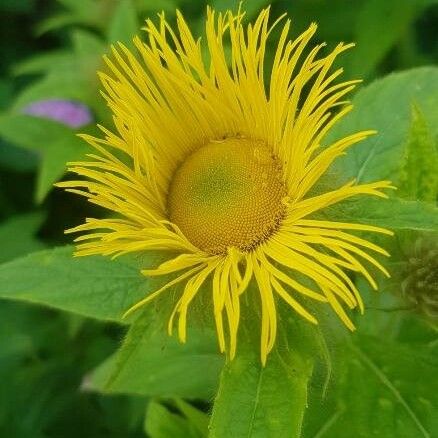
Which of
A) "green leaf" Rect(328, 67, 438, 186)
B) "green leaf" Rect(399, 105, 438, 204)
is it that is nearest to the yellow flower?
"green leaf" Rect(399, 105, 438, 204)

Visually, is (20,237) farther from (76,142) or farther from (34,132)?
(76,142)

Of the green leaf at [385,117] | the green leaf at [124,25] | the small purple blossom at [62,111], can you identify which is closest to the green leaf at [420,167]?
the green leaf at [385,117]

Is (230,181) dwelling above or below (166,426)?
above

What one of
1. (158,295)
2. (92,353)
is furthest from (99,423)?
(158,295)

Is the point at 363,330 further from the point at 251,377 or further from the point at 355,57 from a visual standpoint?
the point at 355,57

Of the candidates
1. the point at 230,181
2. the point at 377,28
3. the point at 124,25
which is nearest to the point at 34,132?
the point at 124,25

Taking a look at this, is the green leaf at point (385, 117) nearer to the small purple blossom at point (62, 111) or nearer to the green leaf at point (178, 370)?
the green leaf at point (178, 370)

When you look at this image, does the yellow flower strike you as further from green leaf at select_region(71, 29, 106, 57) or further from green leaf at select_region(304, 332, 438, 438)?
green leaf at select_region(71, 29, 106, 57)
